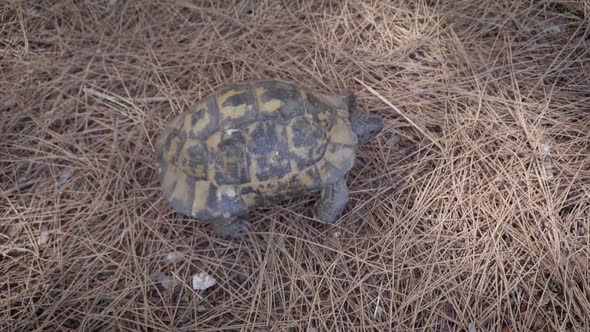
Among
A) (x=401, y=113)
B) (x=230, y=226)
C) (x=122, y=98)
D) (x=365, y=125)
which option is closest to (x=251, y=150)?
(x=230, y=226)

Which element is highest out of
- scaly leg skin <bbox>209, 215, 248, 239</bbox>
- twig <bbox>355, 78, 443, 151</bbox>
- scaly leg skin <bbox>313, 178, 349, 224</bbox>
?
twig <bbox>355, 78, 443, 151</bbox>

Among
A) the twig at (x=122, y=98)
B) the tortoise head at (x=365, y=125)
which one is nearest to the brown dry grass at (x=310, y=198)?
the twig at (x=122, y=98)

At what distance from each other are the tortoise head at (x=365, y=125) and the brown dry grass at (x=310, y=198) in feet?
0.56

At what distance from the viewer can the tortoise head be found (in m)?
2.66

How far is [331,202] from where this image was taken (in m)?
2.58

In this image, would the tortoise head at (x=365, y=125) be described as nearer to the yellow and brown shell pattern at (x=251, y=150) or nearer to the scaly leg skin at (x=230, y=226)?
the yellow and brown shell pattern at (x=251, y=150)

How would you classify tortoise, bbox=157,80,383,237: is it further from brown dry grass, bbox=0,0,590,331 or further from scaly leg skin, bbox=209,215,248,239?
brown dry grass, bbox=0,0,590,331

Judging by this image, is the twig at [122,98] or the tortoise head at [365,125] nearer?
the tortoise head at [365,125]

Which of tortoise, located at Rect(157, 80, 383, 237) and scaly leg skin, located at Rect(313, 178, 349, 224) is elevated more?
tortoise, located at Rect(157, 80, 383, 237)

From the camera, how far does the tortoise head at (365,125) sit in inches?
105

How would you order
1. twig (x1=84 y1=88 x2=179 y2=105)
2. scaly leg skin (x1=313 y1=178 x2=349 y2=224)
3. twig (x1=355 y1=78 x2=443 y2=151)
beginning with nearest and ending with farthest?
Answer: scaly leg skin (x1=313 y1=178 x2=349 y2=224) < twig (x1=355 y1=78 x2=443 y2=151) < twig (x1=84 y1=88 x2=179 y2=105)

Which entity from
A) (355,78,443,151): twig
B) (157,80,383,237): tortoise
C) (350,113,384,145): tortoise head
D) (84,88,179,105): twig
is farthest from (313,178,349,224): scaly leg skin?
(84,88,179,105): twig

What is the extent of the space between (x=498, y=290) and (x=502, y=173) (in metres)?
0.78

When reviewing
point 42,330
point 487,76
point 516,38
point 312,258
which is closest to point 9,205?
point 42,330
